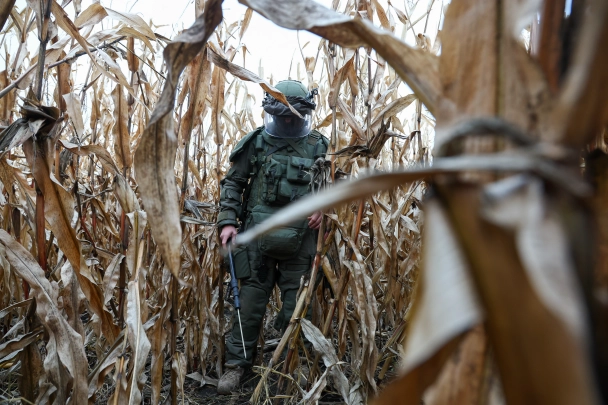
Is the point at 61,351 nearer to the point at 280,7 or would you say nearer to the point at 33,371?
the point at 33,371

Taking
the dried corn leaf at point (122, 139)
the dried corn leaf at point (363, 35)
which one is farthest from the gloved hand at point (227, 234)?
the dried corn leaf at point (363, 35)

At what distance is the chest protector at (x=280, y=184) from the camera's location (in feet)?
7.06

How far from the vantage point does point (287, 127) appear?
229 cm

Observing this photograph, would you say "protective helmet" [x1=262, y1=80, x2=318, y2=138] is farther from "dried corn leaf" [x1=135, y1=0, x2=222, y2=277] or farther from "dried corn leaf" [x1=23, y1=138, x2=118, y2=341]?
"dried corn leaf" [x1=135, y1=0, x2=222, y2=277]

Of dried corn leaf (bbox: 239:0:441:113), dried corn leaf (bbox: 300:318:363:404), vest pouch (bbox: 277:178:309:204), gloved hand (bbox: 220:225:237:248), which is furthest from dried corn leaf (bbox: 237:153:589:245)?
vest pouch (bbox: 277:178:309:204)

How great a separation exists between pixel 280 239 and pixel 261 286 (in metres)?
0.29

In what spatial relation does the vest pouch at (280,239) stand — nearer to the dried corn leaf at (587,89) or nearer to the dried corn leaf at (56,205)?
the dried corn leaf at (56,205)

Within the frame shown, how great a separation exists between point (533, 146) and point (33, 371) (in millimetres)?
1328

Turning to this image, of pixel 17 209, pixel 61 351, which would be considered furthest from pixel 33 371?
pixel 17 209

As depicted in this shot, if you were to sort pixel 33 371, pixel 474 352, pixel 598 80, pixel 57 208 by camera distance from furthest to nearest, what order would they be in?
pixel 33 371, pixel 57 208, pixel 474 352, pixel 598 80

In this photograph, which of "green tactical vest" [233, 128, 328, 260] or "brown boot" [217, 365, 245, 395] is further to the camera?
"green tactical vest" [233, 128, 328, 260]

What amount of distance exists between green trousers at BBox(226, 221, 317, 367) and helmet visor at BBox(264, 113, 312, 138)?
51 cm

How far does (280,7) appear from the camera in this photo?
428mm

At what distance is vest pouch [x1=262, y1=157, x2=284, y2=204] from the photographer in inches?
87.3
